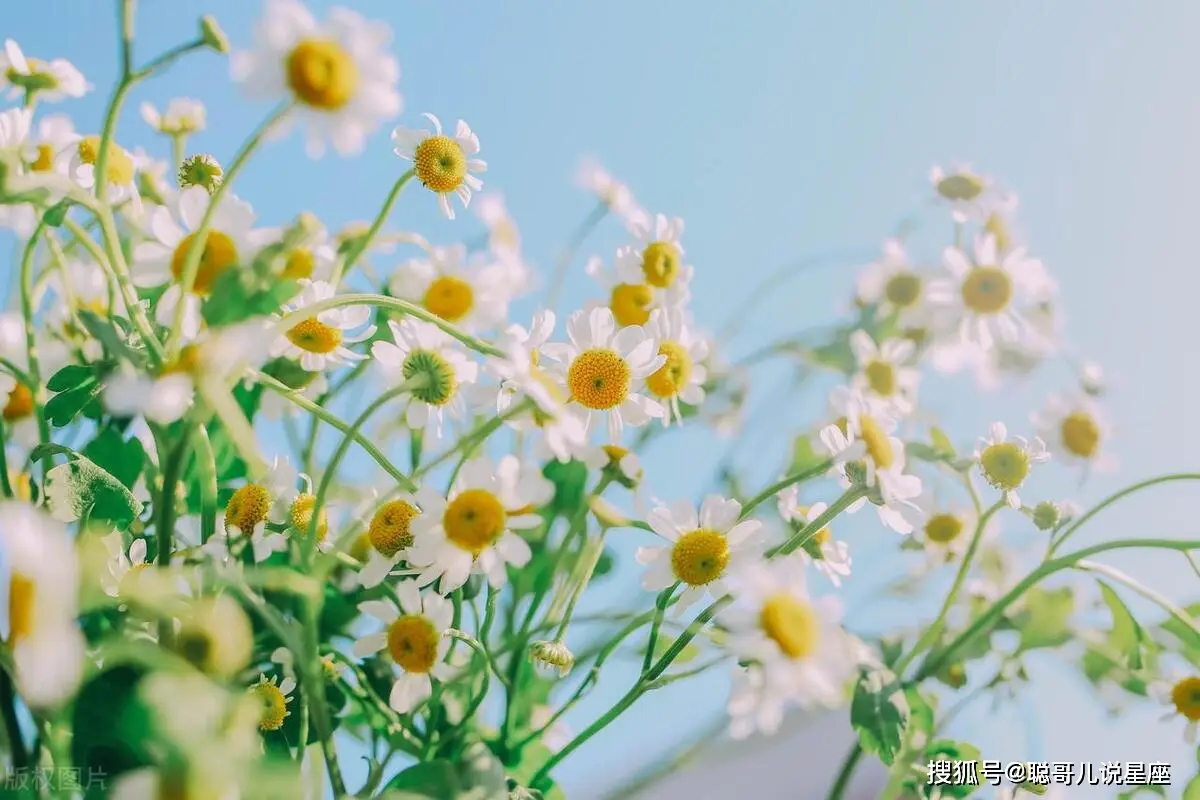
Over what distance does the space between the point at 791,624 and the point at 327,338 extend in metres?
0.20

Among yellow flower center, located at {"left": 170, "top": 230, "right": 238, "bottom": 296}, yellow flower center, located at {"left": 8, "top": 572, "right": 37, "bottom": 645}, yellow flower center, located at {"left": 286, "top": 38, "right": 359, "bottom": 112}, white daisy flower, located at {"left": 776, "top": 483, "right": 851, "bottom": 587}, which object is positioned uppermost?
yellow flower center, located at {"left": 286, "top": 38, "right": 359, "bottom": 112}

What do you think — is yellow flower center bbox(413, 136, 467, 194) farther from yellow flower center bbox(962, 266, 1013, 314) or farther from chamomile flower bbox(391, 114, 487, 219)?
yellow flower center bbox(962, 266, 1013, 314)

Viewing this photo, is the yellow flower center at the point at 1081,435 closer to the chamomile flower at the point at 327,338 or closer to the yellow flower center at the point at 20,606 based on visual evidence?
the chamomile flower at the point at 327,338

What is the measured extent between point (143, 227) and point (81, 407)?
7cm

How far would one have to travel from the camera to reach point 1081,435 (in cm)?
70

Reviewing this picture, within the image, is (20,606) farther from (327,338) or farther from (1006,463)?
(1006,463)

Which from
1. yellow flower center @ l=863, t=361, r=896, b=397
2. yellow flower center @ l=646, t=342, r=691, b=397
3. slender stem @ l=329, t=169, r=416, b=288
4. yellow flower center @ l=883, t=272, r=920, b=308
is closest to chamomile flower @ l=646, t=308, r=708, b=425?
yellow flower center @ l=646, t=342, r=691, b=397

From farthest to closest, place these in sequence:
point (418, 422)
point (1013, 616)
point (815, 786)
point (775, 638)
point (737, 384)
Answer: point (815, 786), point (737, 384), point (1013, 616), point (418, 422), point (775, 638)

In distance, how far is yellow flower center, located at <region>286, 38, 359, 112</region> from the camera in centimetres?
27

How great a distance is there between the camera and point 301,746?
0.33 meters

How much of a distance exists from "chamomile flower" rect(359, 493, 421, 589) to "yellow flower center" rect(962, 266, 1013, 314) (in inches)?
16.9

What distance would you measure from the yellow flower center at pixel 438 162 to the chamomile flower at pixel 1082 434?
1.53 feet

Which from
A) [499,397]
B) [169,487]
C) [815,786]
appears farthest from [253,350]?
[815,786]

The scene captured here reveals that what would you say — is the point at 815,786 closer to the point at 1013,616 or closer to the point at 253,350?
the point at 1013,616
